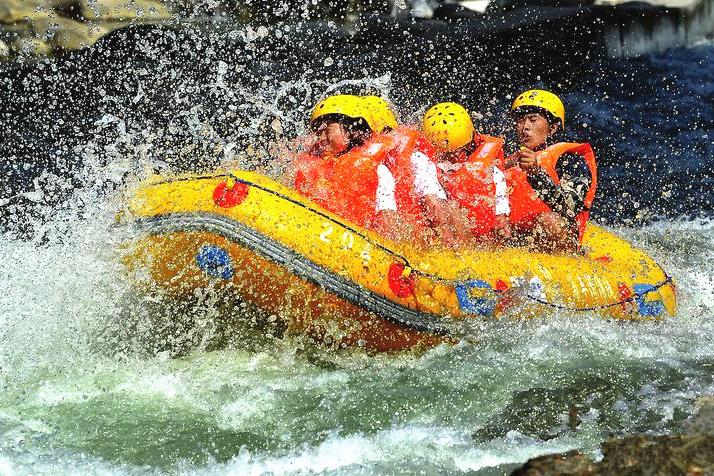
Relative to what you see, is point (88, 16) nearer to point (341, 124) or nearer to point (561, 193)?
point (341, 124)

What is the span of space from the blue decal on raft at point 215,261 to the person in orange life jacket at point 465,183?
139 cm

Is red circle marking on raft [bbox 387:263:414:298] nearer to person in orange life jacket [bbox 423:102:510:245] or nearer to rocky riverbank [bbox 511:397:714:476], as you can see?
person in orange life jacket [bbox 423:102:510:245]

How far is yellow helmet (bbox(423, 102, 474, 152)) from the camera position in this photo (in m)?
5.55

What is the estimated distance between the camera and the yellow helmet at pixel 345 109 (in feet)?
17.4

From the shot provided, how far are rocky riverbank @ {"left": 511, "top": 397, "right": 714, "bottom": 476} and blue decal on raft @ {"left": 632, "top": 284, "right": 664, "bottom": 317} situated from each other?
2088mm

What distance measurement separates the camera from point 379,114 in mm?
5473

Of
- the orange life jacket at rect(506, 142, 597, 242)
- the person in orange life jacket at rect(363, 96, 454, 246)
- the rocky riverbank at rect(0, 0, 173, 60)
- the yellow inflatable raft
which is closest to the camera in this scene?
the yellow inflatable raft

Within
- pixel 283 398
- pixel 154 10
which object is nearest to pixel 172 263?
pixel 283 398

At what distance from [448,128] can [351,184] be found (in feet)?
2.92

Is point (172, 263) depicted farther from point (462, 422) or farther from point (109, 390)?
point (462, 422)

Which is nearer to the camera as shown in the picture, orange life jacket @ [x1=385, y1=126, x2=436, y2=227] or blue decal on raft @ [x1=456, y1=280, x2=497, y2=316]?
blue decal on raft @ [x1=456, y1=280, x2=497, y2=316]

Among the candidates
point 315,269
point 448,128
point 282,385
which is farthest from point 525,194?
point 282,385

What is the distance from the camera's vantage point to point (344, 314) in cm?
483

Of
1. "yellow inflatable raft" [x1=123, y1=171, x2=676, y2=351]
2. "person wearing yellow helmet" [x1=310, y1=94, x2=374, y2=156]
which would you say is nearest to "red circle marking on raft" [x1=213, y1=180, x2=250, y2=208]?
"yellow inflatable raft" [x1=123, y1=171, x2=676, y2=351]
